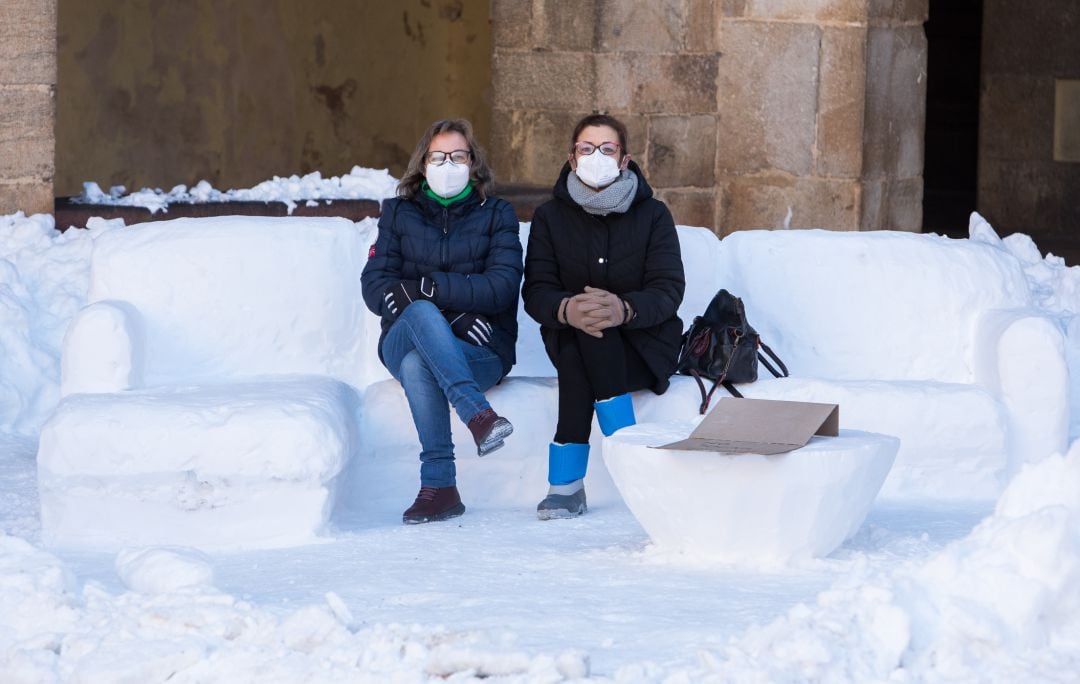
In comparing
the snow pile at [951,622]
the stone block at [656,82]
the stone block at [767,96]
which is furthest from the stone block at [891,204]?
the snow pile at [951,622]

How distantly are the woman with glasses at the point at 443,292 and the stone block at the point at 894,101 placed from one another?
3.68 meters

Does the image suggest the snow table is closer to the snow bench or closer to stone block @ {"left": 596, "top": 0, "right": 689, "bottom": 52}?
the snow bench

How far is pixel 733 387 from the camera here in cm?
519

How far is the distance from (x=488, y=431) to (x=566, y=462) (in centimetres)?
32

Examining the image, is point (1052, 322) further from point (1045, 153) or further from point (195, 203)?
point (1045, 153)

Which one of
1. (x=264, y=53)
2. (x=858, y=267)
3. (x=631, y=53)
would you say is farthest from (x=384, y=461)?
(x=264, y=53)

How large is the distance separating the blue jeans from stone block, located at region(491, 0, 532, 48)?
4.18 m

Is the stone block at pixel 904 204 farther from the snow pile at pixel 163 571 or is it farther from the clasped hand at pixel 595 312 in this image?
the snow pile at pixel 163 571

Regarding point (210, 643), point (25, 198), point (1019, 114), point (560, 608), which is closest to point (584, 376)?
point (560, 608)

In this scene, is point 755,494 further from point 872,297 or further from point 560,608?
point 872,297

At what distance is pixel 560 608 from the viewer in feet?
12.8

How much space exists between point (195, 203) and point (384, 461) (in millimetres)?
2762

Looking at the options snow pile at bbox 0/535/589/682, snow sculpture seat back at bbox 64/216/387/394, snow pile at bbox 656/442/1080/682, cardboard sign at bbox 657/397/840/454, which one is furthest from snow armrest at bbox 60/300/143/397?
snow pile at bbox 656/442/1080/682

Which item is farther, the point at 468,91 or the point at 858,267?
the point at 468,91
